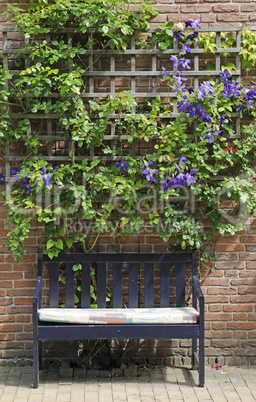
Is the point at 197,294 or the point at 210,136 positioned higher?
the point at 210,136

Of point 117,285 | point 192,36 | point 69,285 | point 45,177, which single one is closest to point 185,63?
point 192,36

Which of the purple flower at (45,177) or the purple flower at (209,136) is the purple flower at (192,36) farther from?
the purple flower at (45,177)

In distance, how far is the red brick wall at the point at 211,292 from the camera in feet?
13.3

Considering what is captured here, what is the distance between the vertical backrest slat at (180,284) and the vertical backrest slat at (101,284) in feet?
1.82

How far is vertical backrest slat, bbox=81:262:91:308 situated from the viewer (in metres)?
3.99

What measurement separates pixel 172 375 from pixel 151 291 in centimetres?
63

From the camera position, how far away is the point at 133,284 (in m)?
4.02

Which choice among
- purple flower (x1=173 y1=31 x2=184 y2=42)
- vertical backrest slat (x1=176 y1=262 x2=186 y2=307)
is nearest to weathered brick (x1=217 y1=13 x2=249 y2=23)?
purple flower (x1=173 y1=31 x2=184 y2=42)

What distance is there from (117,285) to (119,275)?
3.1 inches

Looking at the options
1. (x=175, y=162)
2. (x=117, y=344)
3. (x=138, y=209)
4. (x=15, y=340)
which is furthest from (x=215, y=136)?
(x=15, y=340)

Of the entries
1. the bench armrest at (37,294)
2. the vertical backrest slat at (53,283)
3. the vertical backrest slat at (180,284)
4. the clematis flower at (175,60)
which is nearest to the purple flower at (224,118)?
the clematis flower at (175,60)

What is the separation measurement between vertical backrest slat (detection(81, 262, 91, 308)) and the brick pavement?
0.53 m

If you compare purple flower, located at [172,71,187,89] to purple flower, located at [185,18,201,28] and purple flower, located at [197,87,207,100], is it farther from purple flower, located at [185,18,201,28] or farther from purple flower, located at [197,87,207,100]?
purple flower, located at [185,18,201,28]

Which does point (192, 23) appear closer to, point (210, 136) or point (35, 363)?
point (210, 136)
